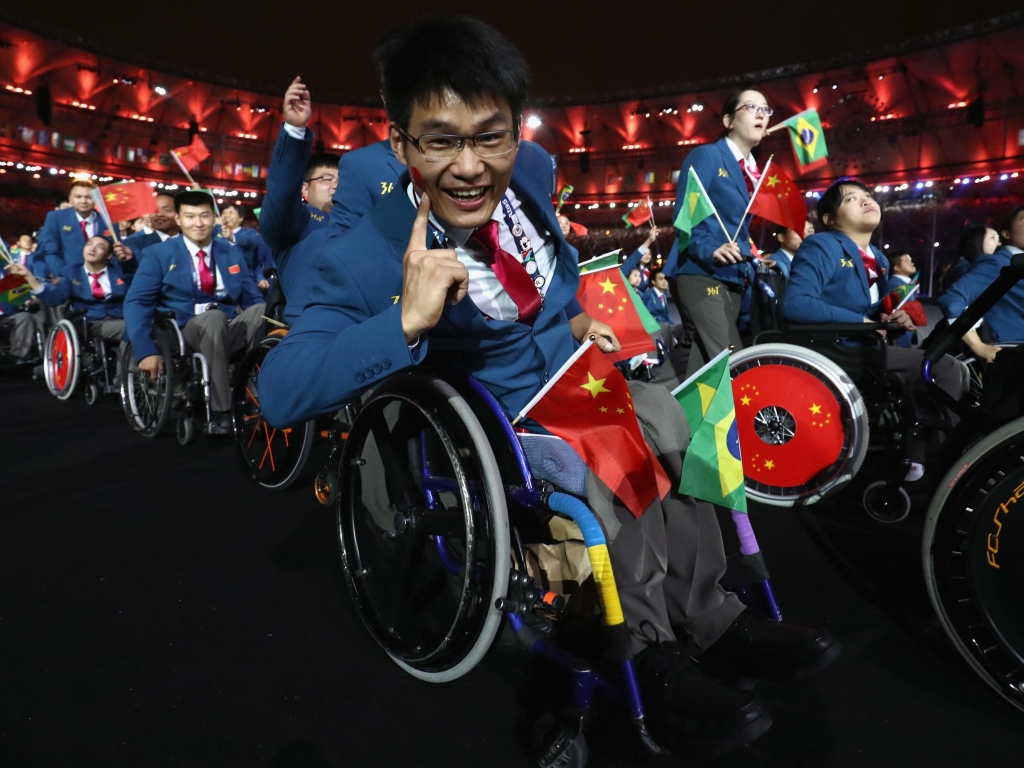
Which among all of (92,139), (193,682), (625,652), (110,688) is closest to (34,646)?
(110,688)

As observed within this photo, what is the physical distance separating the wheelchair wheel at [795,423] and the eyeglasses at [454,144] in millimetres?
1464

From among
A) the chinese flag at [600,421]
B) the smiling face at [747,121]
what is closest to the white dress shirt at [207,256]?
the smiling face at [747,121]

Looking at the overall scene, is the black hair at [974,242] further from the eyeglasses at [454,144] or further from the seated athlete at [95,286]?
the seated athlete at [95,286]

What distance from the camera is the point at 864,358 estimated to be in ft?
7.65

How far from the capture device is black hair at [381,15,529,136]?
3.66ft

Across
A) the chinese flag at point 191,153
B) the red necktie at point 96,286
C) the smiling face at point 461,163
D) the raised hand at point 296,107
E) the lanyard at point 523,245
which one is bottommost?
the lanyard at point 523,245

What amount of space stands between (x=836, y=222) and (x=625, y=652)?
2.23 metres

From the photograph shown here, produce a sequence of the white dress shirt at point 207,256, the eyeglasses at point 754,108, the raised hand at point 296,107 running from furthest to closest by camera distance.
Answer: the white dress shirt at point 207,256 < the eyeglasses at point 754,108 < the raised hand at point 296,107

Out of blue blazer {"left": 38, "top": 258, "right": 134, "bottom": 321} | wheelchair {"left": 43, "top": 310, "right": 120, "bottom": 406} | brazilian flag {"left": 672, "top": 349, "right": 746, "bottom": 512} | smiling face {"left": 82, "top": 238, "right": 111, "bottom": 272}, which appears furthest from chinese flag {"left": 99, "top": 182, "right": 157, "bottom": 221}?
brazilian flag {"left": 672, "top": 349, "right": 746, "bottom": 512}

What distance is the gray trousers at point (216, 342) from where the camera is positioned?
3316mm

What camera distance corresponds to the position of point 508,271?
128 cm

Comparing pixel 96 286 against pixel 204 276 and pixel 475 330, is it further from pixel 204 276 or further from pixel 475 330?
pixel 475 330

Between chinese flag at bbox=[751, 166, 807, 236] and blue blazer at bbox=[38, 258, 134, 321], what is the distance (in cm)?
423

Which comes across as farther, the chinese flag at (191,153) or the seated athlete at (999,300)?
the chinese flag at (191,153)
